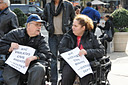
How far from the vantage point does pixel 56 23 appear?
250 inches

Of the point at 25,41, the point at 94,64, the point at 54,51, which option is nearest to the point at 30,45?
the point at 25,41

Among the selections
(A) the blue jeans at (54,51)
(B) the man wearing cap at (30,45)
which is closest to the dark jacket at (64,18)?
(A) the blue jeans at (54,51)

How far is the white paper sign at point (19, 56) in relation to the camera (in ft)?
15.0

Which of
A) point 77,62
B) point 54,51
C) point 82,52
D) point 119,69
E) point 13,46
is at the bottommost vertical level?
point 119,69

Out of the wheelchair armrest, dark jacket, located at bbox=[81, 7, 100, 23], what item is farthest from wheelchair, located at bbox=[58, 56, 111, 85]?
dark jacket, located at bbox=[81, 7, 100, 23]

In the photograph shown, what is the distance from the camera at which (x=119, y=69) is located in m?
8.23

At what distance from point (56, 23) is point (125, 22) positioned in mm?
5436

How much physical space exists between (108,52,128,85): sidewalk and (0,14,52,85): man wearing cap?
8.23 feet

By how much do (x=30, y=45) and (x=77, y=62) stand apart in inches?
29.0

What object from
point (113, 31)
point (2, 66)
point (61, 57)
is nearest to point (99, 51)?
point (61, 57)

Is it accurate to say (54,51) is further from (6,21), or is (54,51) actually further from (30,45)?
(30,45)

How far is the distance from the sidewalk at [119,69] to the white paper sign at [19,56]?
8.68 ft

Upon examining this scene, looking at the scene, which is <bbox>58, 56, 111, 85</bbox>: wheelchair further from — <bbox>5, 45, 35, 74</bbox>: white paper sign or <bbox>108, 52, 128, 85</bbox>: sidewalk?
<bbox>108, 52, 128, 85</bbox>: sidewalk

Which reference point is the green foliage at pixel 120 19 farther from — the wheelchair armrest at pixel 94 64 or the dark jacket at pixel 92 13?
the wheelchair armrest at pixel 94 64
